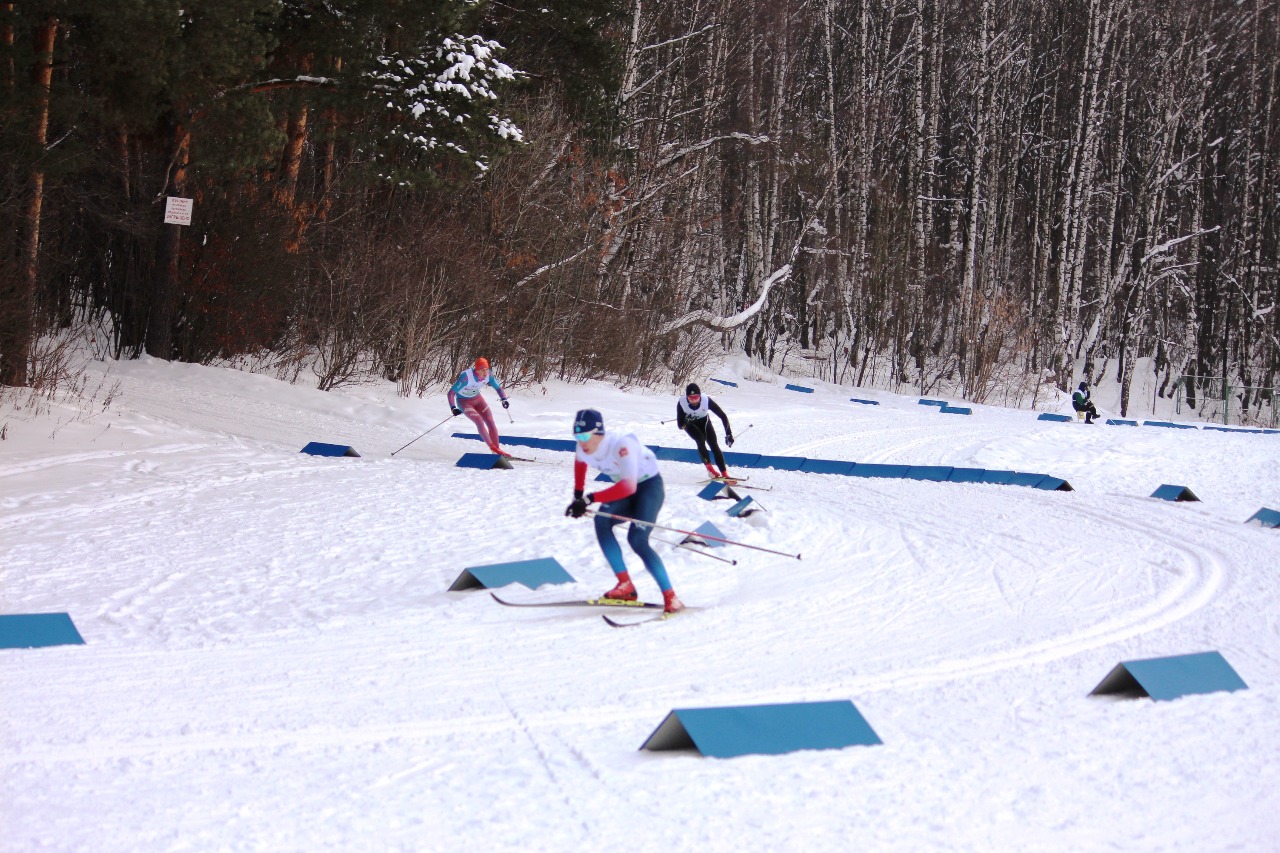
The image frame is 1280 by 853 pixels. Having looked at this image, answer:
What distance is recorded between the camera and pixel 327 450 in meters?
14.8

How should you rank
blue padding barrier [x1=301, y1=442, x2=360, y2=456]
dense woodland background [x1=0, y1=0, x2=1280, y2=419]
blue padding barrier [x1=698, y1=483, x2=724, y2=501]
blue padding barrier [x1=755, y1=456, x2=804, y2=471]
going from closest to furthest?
blue padding barrier [x1=698, y1=483, x2=724, y2=501] < blue padding barrier [x1=301, y1=442, x2=360, y2=456] < blue padding barrier [x1=755, y1=456, x2=804, y2=471] < dense woodland background [x1=0, y1=0, x2=1280, y2=419]

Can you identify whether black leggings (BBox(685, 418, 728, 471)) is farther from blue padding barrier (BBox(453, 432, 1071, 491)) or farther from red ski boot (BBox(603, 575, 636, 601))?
red ski boot (BBox(603, 575, 636, 601))

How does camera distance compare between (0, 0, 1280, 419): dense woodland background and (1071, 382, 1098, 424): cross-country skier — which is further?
(1071, 382, 1098, 424): cross-country skier

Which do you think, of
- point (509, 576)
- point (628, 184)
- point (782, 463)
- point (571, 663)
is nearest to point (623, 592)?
point (509, 576)

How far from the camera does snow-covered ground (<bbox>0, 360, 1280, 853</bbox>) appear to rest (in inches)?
161

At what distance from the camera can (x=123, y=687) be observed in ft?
18.9

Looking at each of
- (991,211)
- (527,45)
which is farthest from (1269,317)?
(527,45)

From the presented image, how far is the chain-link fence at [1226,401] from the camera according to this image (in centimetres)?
3216

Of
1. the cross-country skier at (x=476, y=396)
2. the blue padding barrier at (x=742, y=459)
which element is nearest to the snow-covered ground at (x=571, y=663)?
the cross-country skier at (x=476, y=396)

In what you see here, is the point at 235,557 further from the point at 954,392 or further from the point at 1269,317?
the point at 1269,317

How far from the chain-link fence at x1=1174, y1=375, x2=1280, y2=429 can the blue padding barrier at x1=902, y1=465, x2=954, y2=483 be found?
20.7 m

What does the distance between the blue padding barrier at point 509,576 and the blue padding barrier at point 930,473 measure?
7.80 meters

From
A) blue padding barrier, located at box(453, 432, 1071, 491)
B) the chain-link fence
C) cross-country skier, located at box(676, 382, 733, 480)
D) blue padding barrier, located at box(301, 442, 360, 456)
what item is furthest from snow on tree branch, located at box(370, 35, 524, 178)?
the chain-link fence

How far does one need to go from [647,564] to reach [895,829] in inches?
150
